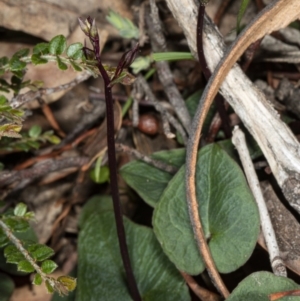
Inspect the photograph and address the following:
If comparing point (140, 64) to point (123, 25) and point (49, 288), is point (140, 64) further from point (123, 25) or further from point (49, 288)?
point (49, 288)

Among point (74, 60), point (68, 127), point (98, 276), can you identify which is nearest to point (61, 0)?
point (68, 127)

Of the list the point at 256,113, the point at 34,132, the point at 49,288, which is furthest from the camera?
the point at 34,132

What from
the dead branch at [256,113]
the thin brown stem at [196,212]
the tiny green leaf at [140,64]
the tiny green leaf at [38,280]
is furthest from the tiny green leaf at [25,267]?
the tiny green leaf at [140,64]

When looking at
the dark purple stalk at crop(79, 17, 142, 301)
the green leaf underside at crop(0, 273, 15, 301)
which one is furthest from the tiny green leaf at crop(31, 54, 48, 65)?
the green leaf underside at crop(0, 273, 15, 301)

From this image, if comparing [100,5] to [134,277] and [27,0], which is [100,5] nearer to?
[27,0]

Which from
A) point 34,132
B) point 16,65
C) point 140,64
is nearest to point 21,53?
point 16,65

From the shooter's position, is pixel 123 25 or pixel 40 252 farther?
pixel 123 25

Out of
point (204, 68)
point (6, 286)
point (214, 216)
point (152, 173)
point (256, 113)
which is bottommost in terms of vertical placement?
point (6, 286)
